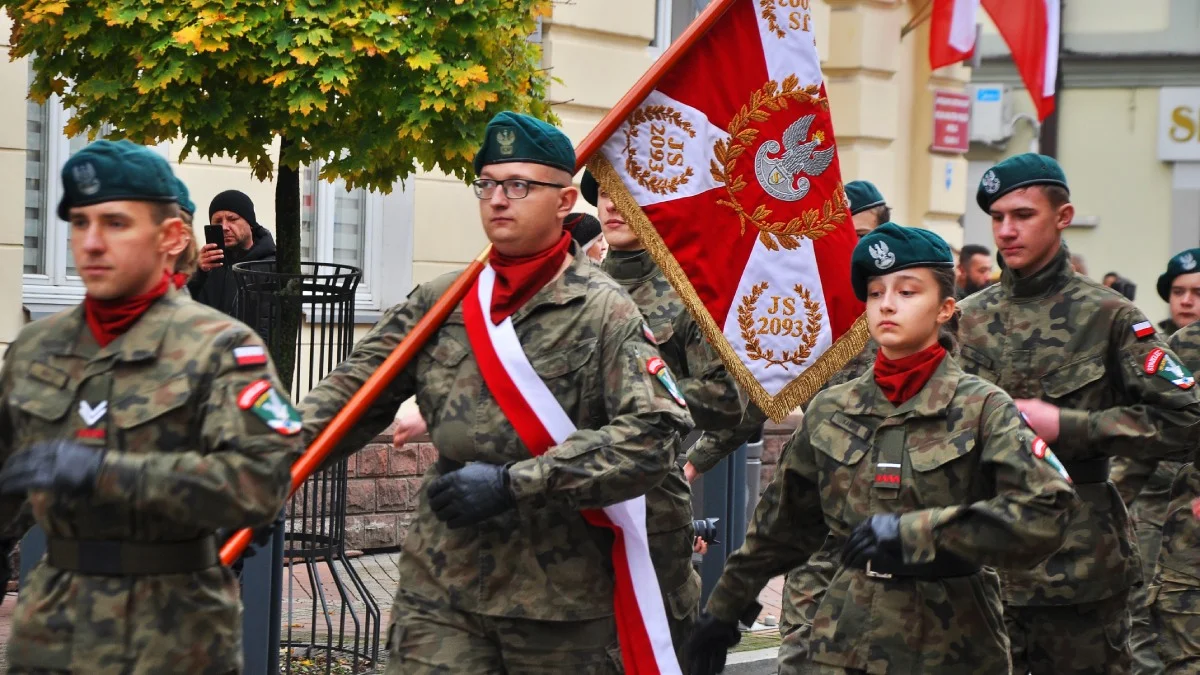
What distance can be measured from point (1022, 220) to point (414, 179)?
6011 millimetres

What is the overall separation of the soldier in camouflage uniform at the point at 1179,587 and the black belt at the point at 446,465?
3.75m

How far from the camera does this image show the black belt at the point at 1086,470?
639 centimetres

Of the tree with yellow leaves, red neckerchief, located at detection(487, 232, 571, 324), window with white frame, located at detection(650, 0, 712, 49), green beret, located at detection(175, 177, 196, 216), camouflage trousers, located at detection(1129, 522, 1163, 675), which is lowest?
camouflage trousers, located at detection(1129, 522, 1163, 675)

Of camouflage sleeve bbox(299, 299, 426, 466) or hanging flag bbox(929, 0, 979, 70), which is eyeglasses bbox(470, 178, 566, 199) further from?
hanging flag bbox(929, 0, 979, 70)

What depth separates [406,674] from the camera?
494cm

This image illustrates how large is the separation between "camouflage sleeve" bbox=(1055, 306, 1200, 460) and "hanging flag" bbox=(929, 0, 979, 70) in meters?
10.2

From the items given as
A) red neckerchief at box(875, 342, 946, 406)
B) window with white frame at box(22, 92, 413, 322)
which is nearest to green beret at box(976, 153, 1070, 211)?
red neckerchief at box(875, 342, 946, 406)

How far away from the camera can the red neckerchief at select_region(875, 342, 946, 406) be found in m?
5.12

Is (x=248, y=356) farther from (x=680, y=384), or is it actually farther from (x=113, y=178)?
(x=680, y=384)

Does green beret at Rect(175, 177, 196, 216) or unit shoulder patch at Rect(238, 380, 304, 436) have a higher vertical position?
green beret at Rect(175, 177, 196, 216)

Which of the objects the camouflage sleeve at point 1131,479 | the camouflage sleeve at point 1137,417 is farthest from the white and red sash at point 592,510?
the camouflage sleeve at point 1131,479

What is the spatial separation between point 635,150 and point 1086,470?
6.00 feet

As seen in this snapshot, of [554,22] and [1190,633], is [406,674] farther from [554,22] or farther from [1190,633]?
[554,22]

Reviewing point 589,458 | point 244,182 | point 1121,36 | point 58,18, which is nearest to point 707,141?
point 589,458
